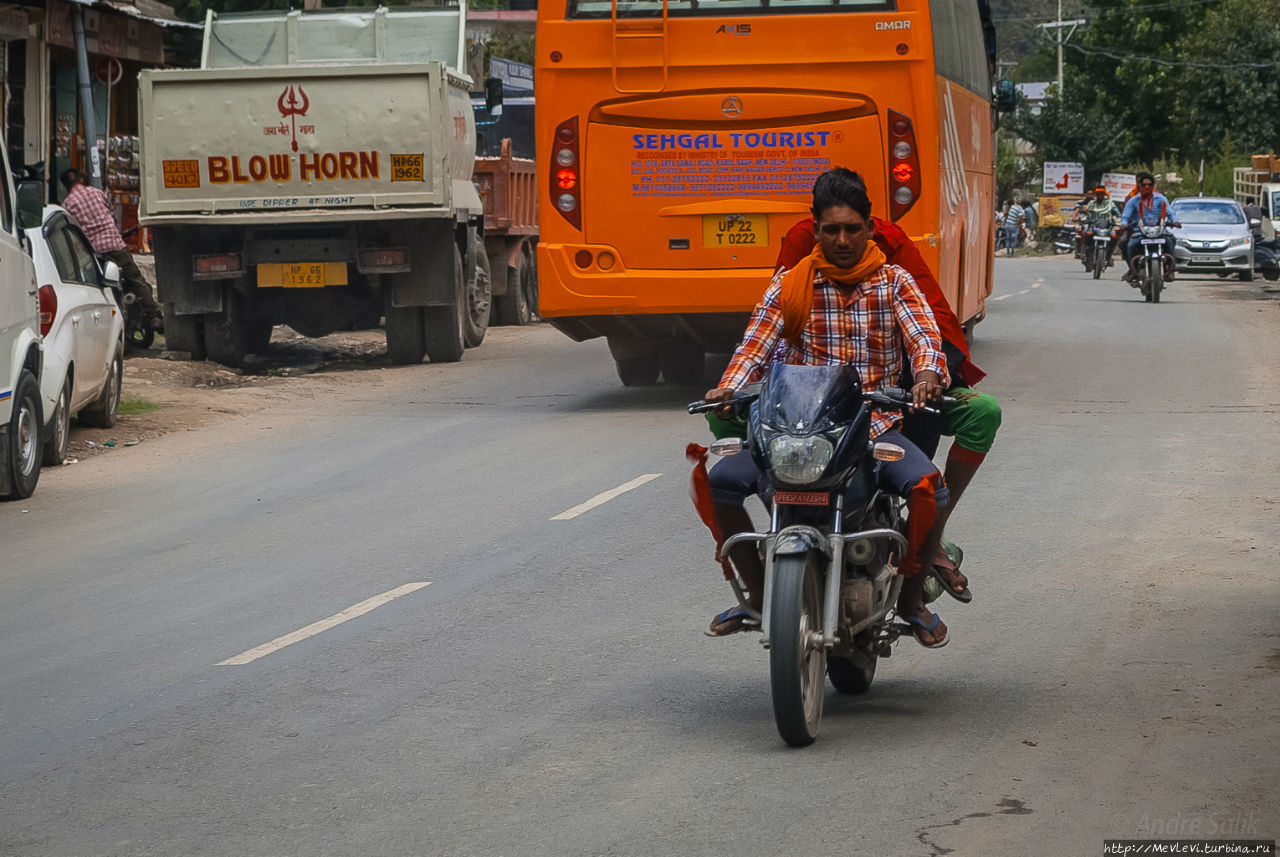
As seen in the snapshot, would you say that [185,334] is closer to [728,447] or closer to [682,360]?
[682,360]

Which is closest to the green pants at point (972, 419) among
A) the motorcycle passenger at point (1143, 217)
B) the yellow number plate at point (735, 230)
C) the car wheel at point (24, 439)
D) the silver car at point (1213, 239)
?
the car wheel at point (24, 439)

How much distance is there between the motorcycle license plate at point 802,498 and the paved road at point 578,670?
2.35ft

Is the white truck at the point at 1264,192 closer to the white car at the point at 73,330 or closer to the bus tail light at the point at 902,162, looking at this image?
the bus tail light at the point at 902,162

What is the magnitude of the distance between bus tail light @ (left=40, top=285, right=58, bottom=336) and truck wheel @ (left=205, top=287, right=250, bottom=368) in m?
5.93

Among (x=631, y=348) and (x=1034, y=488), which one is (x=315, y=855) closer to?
(x=1034, y=488)

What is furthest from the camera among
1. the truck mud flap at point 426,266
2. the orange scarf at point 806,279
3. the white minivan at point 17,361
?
the truck mud flap at point 426,266

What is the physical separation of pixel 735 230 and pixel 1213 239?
2482cm

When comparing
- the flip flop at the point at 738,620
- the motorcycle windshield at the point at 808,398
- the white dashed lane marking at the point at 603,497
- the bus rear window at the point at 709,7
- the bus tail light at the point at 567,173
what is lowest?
the white dashed lane marking at the point at 603,497

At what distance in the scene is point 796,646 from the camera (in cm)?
525

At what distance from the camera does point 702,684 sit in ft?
21.0

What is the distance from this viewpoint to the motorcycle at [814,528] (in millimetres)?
5320

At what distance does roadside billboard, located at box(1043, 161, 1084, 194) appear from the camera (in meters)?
68.4

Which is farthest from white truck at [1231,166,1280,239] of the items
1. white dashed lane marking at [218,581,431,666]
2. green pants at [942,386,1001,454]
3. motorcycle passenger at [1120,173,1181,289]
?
green pants at [942,386,1001,454]

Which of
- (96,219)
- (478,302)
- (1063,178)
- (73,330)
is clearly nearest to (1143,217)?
(478,302)
